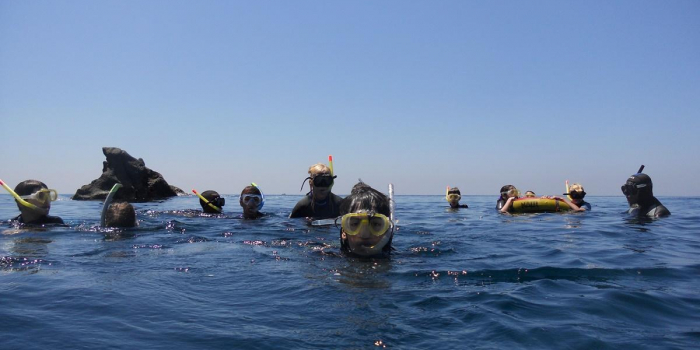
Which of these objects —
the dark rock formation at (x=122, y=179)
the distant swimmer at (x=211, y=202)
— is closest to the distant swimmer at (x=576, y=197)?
the distant swimmer at (x=211, y=202)

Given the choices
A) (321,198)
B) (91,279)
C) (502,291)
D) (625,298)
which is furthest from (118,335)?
(321,198)

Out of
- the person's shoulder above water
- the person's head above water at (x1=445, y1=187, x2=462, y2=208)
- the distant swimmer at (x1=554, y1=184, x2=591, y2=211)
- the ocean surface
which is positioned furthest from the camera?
the person's head above water at (x1=445, y1=187, x2=462, y2=208)

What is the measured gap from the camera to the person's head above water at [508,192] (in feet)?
42.2

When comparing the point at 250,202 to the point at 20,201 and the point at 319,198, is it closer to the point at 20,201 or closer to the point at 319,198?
the point at 319,198

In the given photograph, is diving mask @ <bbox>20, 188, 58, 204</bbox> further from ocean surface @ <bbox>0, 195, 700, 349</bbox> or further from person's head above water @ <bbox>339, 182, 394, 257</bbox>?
person's head above water @ <bbox>339, 182, 394, 257</bbox>

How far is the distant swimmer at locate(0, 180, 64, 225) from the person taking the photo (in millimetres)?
6801

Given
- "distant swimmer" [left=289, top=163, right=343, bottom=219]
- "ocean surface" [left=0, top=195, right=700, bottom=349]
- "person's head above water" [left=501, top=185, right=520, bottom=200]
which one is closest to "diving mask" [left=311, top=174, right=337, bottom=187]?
"distant swimmer" [left=289, top=163, right=343, bottom=219]

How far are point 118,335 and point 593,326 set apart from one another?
284 centimetres

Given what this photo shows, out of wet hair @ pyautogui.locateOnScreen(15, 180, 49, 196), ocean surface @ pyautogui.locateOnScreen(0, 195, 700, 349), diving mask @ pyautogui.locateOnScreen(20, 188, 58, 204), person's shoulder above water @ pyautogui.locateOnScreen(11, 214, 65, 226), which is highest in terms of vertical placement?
wet hair @ pyautogui.locateOnScreen(15, 180, 49, 196)

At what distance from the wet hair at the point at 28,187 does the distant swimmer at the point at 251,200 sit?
131 inches

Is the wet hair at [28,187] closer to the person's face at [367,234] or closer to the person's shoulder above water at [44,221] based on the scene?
the person's shoulder above water at [44,221]

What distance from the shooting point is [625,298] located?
3404 mm

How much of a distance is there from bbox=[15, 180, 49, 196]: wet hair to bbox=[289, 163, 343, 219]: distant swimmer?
420 cm

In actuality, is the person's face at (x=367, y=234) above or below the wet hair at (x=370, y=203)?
below
